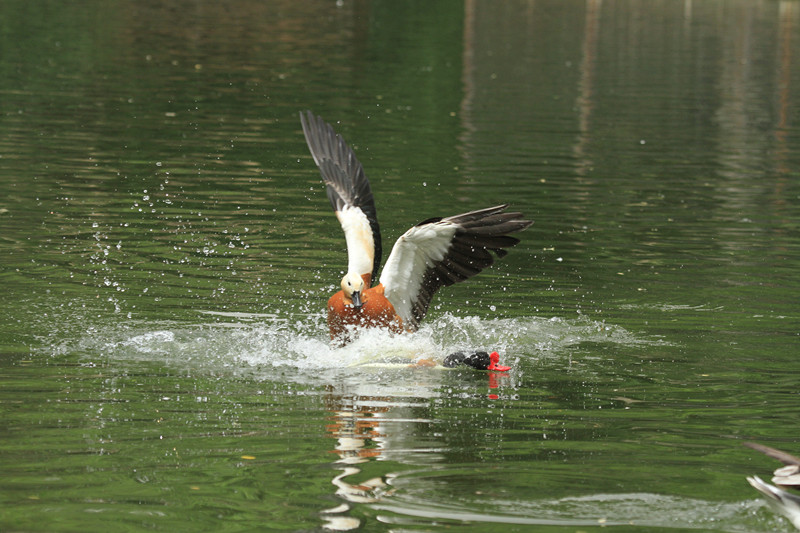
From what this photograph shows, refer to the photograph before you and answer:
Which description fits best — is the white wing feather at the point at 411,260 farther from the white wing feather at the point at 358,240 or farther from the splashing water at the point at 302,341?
the splashing water at the point at 302,341

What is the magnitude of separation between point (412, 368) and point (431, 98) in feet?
64.7

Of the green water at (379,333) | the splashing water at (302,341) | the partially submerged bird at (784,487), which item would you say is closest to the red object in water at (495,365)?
the green water at (379,333)

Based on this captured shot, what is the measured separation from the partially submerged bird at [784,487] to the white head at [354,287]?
3.80 meters

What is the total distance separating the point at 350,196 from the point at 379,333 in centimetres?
177

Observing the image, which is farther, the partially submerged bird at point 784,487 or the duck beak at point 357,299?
the duck beak at point 357,299

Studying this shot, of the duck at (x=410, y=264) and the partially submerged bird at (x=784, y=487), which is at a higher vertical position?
the duck at (x=410, y=264)

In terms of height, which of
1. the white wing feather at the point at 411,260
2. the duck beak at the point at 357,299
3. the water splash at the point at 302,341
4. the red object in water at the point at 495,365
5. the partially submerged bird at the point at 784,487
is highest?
the white wing feather at the point at 411,260

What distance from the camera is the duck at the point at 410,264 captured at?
930 cm

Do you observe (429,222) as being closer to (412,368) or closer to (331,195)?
(412,368)

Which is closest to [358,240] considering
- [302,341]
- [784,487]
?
[302,341]

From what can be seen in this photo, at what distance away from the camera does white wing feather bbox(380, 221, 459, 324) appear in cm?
927

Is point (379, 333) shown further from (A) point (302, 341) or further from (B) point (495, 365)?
(B) point (495, 365)

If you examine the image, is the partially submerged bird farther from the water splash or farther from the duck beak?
the duck beak

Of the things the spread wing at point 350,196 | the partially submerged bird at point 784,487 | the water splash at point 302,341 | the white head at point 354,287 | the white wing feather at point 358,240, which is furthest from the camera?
the spread wing at point 350,196
